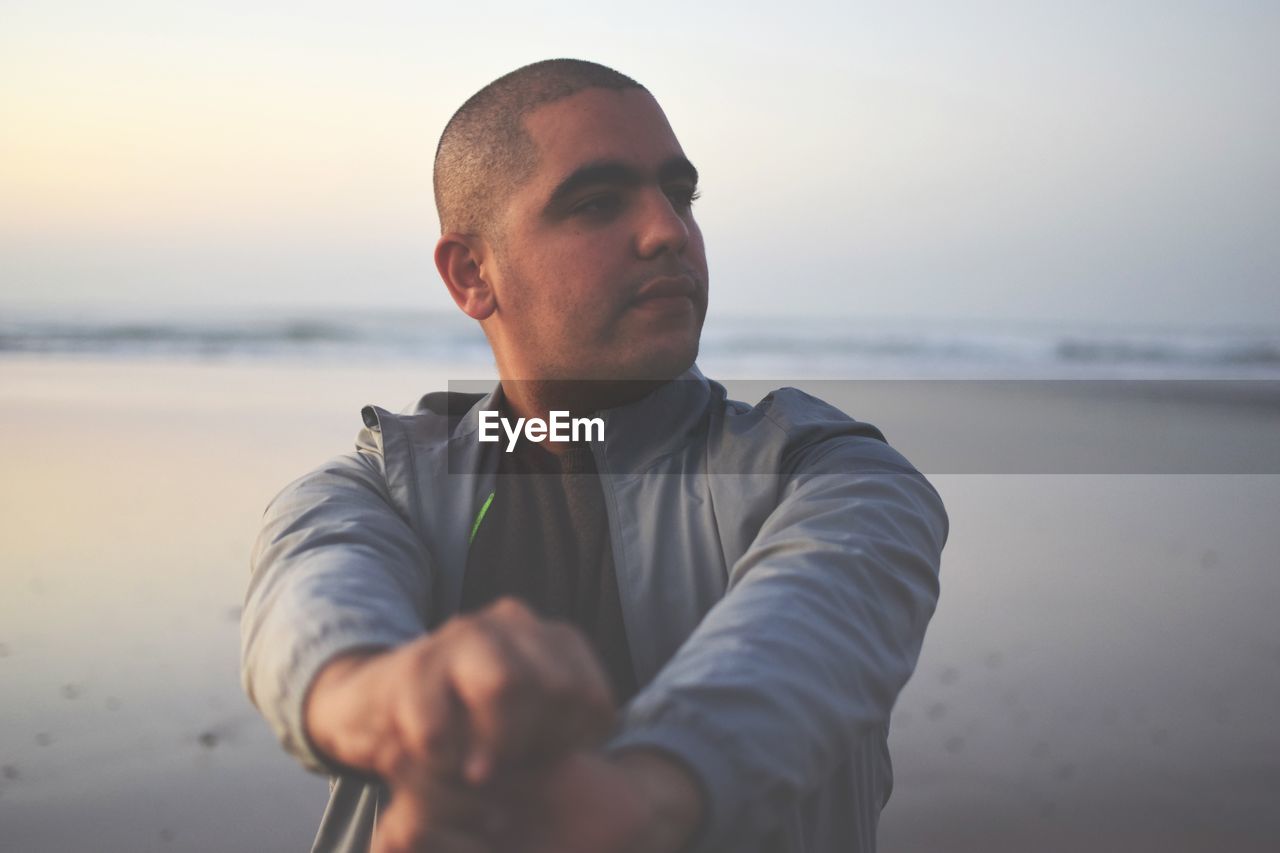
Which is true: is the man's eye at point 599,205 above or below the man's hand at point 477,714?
above

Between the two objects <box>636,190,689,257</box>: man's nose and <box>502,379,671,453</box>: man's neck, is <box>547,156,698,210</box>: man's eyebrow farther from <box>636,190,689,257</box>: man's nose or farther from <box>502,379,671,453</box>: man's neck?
<box>502,379,671,453</box>: man's neck

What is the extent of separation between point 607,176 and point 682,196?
197 millimetres

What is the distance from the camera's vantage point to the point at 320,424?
8.16m

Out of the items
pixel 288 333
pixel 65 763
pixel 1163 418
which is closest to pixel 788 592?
pixel 65 763

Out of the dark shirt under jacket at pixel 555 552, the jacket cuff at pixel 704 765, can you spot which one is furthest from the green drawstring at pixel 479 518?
the jacket cuff at pixel 704 765

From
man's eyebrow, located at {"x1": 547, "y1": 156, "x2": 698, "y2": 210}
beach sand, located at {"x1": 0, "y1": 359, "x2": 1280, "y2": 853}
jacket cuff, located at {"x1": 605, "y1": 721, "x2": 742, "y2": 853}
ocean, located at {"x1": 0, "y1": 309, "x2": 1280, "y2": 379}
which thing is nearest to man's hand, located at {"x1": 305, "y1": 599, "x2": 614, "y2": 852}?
jacket cuff, located at {"x1": 605, "y1": 721, "x2": 742, "y2": 853}

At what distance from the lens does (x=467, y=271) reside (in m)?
2.31

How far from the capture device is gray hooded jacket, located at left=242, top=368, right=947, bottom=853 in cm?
116

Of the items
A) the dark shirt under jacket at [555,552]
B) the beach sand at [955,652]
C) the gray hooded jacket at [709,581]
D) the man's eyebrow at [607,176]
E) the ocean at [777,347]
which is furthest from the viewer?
the ocean at [777,347]

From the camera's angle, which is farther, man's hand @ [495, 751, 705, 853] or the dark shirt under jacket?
the dark shirt under jacket

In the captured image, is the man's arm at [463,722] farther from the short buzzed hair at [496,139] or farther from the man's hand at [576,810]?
the short buzzed hair at [496,139]

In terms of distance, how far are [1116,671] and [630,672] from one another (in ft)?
10.4

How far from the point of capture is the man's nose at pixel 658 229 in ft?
6.45

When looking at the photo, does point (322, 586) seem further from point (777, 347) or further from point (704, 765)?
point (777, 347)
